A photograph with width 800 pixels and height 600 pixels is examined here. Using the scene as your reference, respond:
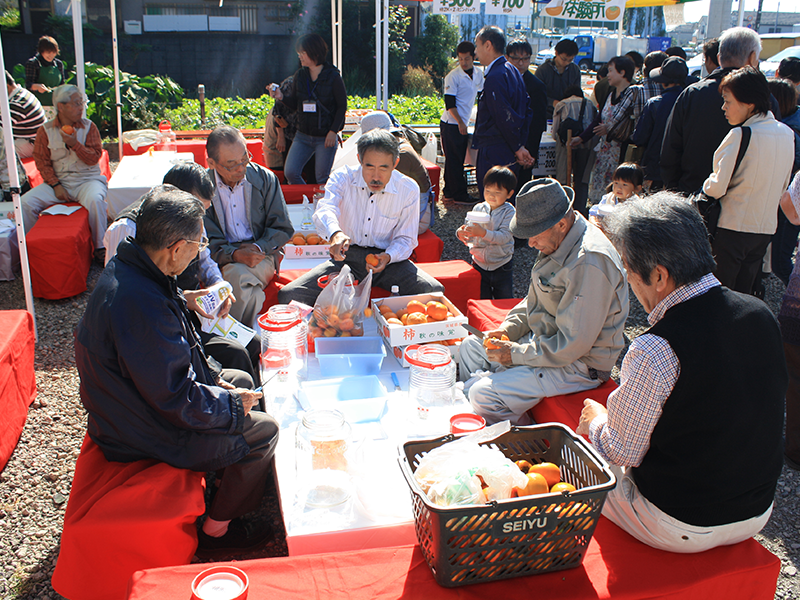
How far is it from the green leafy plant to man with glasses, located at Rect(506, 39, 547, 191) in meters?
7.67

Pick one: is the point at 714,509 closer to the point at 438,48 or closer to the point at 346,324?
the point at 346,324

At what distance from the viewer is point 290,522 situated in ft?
6.96

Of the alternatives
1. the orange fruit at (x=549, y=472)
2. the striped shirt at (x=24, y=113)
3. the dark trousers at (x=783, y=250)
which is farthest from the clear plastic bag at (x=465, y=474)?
the striped shirt at (x=24, y=113)

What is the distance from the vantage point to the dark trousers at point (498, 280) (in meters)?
4.88

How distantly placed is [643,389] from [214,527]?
73.0 inches

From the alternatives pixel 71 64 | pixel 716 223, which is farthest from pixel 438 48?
pixel 716 223

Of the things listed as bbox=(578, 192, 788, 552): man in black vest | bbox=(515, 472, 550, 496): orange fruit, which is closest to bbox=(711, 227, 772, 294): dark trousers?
bbox=(578, 192, 788, 552): man in black vest

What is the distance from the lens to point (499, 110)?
Answer: 6.23m

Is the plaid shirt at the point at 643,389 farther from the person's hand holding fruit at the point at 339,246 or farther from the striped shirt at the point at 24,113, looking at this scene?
the striped shirt at the point at 24,113

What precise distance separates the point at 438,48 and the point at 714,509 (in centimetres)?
2259

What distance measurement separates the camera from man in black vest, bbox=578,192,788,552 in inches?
66.9

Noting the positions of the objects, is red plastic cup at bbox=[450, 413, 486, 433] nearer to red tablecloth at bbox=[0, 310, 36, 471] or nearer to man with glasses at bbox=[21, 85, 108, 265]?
red tablecloth at bbox=[0, 310, 36, 471]

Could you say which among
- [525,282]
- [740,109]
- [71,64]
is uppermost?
[71,64]

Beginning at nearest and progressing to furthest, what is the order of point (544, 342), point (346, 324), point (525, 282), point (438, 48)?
point (544, 342)
point (346, 324)
point (525, 282)
point (438, 48)
